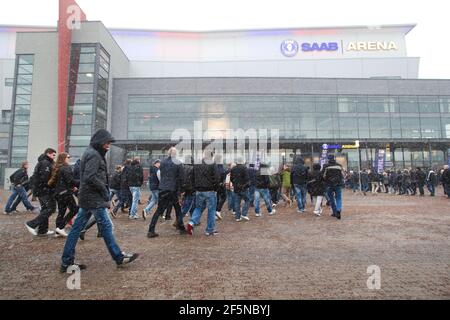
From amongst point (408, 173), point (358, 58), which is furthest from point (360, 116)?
point (408, 173)

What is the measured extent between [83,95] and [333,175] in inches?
1184

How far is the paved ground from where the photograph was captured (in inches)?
A: 142

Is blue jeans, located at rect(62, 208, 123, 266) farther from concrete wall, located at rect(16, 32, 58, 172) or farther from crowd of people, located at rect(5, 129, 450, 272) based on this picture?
concrete wall, located at rect(16, 32, 58, 172)

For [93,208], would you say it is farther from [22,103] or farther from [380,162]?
[22,103]

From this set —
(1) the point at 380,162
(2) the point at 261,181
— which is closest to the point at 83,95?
(2) the point at 261,181

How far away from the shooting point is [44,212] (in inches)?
273

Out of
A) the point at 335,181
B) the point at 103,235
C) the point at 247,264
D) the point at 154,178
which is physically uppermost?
the point at 154,178

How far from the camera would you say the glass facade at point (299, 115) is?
36500 millimetres

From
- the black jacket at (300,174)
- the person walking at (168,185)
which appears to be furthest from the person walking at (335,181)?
the person walking at (168,185)

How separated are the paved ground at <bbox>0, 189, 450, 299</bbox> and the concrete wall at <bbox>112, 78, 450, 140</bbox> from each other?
103 ft

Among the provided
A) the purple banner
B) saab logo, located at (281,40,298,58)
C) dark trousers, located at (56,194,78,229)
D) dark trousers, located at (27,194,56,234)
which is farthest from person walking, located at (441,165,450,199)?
saab logo, located at (281,40,298,58)

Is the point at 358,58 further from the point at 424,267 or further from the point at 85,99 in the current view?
the point at 424,267

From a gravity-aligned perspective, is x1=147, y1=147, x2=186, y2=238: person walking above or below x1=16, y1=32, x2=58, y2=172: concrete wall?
below

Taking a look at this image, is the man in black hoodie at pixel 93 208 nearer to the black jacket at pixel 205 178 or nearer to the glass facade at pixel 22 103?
the black jacket at pixel 205 178
